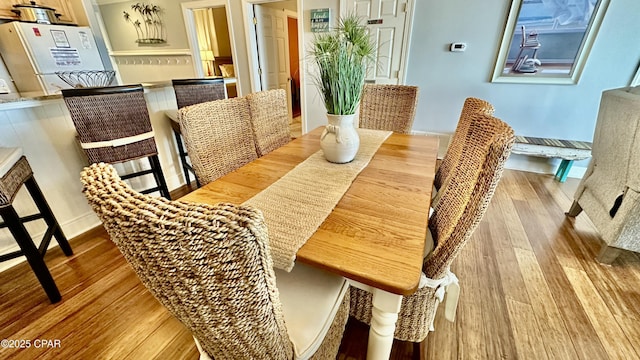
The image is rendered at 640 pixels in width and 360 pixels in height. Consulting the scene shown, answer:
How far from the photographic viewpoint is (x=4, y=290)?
146 cm

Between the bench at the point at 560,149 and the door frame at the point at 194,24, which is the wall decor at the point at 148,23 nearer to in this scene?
the door frame at the point at 194,24

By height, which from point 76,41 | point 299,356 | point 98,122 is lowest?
point 299,356

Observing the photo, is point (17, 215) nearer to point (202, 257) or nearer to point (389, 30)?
point (202, 257)

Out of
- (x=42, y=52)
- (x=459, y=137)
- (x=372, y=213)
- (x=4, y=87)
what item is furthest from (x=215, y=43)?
(x=372, y=213)

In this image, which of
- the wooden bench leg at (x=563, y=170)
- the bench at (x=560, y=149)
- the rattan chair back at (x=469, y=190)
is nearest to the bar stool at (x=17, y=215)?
the rattan chair back at (x=469, y=190)

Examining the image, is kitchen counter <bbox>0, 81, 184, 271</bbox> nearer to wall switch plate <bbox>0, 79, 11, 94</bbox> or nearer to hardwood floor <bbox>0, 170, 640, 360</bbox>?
hardwood floor <bbox>0, 170, 640, 360</bbox>

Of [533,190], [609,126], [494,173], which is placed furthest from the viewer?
A: [533,190]

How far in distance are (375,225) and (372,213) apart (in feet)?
0.22

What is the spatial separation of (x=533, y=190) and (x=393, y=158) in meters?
2.19

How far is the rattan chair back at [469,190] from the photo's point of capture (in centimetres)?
65

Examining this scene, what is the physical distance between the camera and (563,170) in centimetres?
270

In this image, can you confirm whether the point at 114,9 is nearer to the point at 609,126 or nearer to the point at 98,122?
the point at 98,122

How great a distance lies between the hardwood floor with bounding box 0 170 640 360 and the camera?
3.81 feet

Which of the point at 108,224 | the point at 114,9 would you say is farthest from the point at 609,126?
the point at 114,9
